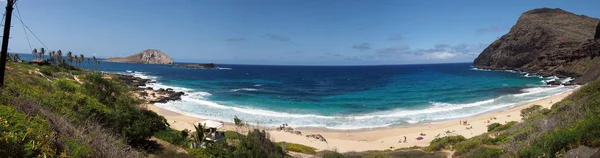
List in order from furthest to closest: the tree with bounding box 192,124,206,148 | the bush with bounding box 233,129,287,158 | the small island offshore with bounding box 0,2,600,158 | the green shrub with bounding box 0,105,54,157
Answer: the tree with bounding box 192,124,206,148 < the bush with bounding box 233,129,287,158 < the small island offshore with bounding box 0,2,600,158 < the green shrub with bounding box 0,105,54,157

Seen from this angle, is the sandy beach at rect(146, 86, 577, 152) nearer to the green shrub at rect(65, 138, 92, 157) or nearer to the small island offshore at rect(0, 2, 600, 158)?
the small island offshore at rect(0, 2, 600, 158)

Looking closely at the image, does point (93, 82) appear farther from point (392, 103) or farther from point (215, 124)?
point (392, 103)

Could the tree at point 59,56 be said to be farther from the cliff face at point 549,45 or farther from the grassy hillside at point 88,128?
the cliff face at point 549,45

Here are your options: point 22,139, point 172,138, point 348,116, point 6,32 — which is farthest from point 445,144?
point 6,32

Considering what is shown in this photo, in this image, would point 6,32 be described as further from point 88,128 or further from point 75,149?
point 75,149

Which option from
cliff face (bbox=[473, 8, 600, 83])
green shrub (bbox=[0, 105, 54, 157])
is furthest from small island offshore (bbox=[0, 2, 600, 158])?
cliff face (bbox=[473, 8, 600, 83])

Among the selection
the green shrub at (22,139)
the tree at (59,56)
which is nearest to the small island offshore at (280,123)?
the green shrub at (22,139)
